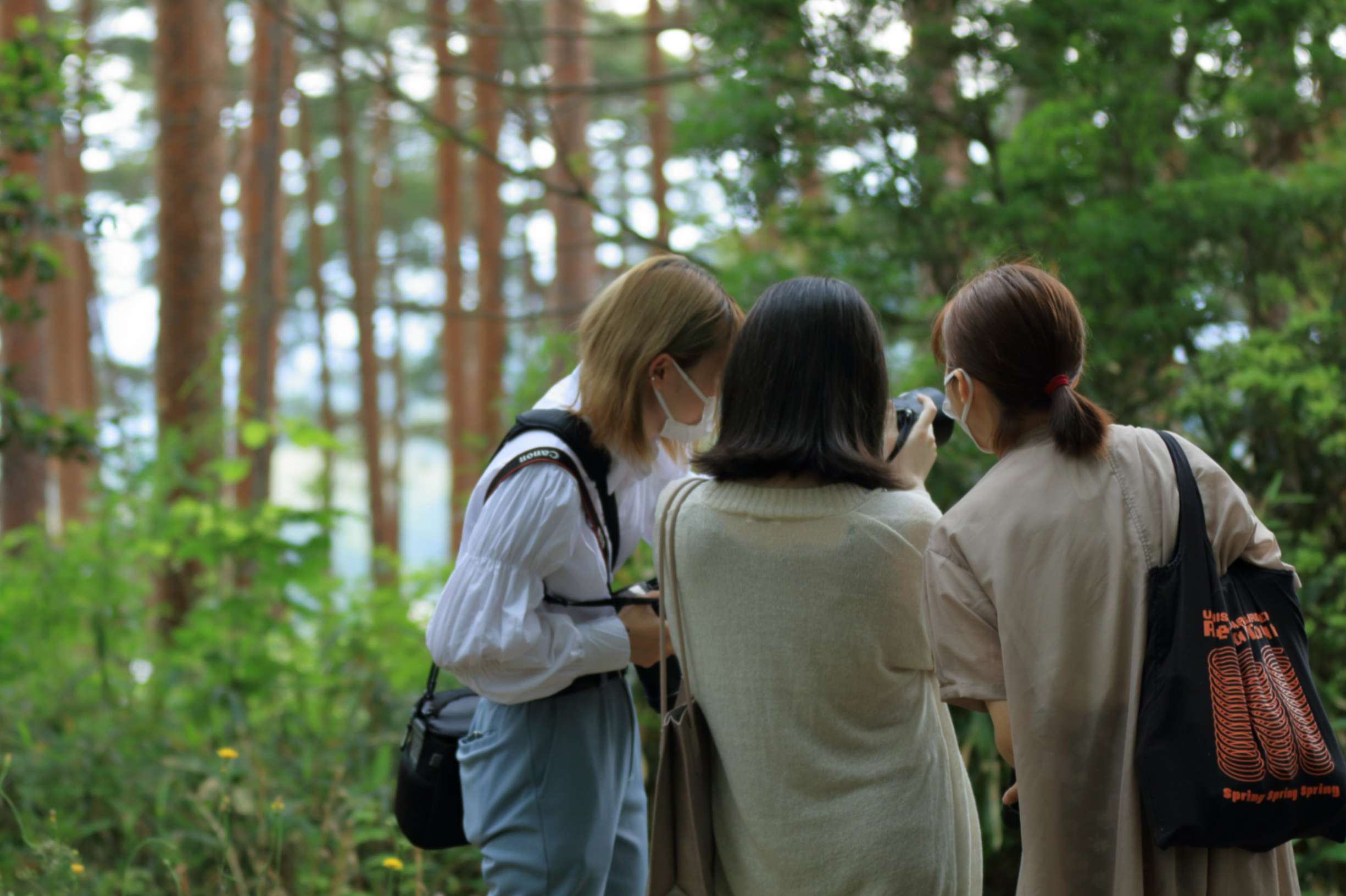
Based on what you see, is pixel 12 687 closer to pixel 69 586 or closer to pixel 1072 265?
pixel 69 586

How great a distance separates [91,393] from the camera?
1692 cm

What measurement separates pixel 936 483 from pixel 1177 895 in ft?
8.26

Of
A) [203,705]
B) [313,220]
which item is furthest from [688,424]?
[313,220]

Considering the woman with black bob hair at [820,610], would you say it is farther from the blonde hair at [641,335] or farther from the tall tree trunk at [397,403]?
the tall tree trunk at [397,403]

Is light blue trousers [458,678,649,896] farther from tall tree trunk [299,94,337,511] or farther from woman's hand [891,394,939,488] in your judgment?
tall tree trunk [299,94,337,511]

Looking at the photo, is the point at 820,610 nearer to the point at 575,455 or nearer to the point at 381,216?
the point at 575,455

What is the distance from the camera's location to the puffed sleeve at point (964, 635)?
1.69 m

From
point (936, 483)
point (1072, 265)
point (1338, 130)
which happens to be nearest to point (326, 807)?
point (936, 483)

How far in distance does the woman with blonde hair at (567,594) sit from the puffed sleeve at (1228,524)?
876 millimetres

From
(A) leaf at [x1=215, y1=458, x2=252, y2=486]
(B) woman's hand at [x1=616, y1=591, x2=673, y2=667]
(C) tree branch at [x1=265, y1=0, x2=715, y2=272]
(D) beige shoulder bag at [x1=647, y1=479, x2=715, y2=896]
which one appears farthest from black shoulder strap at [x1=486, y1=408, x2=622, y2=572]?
(A) leaf at [x1=215, y1=458, x2=252, y2=486]

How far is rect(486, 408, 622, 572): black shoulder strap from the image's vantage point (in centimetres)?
208

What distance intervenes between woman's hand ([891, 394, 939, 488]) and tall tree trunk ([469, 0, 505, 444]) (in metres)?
8.80

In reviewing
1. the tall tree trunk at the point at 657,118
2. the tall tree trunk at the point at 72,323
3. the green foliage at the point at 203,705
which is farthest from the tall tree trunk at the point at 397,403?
the green foliage at the point at 203,705

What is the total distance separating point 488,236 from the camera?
12.7 m
